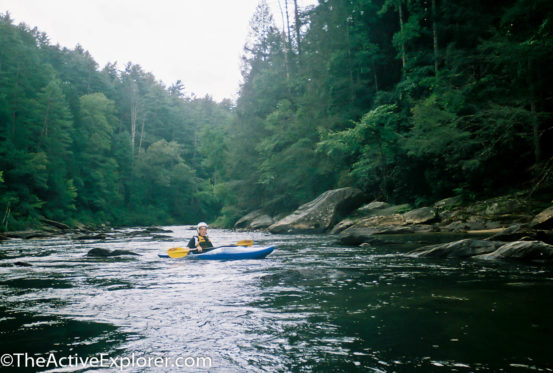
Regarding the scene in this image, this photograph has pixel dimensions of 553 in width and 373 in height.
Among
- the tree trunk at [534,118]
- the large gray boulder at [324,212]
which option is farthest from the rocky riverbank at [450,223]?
the tree trunk at [534,118]

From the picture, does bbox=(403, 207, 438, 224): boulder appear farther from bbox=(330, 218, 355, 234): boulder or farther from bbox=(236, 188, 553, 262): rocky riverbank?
bbox=(330, 218, 355, 234): boulder

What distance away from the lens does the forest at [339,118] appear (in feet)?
44.8

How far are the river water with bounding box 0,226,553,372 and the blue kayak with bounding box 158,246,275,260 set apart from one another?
2314 mm

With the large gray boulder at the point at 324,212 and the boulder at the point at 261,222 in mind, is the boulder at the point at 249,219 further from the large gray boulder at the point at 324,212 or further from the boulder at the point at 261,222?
the large gray boulder at the point at 324,212

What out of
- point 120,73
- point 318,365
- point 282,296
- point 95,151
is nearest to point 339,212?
point 282,296

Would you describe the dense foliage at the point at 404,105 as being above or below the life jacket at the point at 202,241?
above

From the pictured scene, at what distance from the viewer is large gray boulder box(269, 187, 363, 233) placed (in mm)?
19375

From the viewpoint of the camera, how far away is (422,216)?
48.0 ft

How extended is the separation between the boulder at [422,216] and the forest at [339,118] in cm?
178

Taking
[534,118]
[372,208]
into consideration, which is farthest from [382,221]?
[534,118]

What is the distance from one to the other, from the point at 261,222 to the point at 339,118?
924 cm

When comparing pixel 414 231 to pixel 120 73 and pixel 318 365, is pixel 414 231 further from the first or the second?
pixel 120 73

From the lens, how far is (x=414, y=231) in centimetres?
1378

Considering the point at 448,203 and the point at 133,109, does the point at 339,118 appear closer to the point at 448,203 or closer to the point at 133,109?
the point at 448,203
